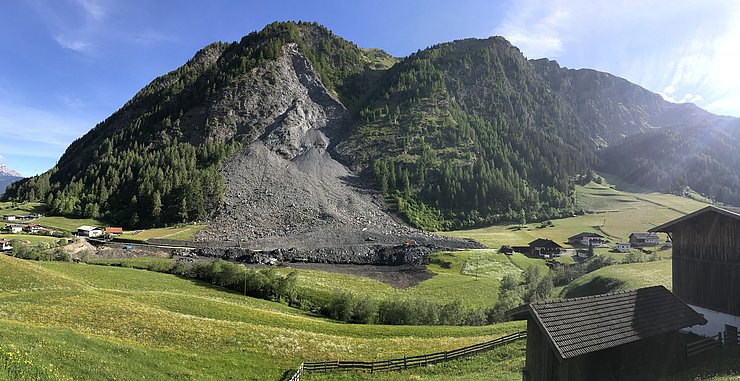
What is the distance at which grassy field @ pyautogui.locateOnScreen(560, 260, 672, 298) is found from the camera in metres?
56.2

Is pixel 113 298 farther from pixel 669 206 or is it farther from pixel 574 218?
pixel 669 206

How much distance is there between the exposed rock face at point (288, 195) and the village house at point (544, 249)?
74.1 feet

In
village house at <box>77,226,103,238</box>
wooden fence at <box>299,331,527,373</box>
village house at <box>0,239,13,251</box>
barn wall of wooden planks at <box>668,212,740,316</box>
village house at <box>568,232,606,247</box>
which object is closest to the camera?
barn wall of wooden planks at <box>668,212,740,316</box>

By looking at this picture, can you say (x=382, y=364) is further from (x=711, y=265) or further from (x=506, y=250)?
(x=506, y=250)

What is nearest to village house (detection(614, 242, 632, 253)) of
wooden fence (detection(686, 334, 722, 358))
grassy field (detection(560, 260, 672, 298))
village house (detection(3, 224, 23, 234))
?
grassy field (detection(560, 260, 672, 298))

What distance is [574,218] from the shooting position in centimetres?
16650

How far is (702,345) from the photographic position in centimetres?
2530

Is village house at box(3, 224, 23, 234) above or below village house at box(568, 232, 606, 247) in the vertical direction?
below

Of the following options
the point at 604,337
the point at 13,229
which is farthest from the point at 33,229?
the point at 604,337

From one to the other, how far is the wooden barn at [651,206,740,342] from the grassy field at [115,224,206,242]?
113182 mm

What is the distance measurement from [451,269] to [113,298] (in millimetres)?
67780

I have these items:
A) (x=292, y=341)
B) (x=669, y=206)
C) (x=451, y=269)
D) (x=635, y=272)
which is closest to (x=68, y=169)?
(x=451, y=269)

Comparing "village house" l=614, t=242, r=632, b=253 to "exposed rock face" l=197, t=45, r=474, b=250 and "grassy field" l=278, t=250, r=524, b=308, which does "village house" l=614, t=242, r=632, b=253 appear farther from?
"exposed rock face" l=197, t=45, r=474, b=250

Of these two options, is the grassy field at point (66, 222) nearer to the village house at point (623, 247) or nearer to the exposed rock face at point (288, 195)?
the exposed rock face at point (288, 195)
